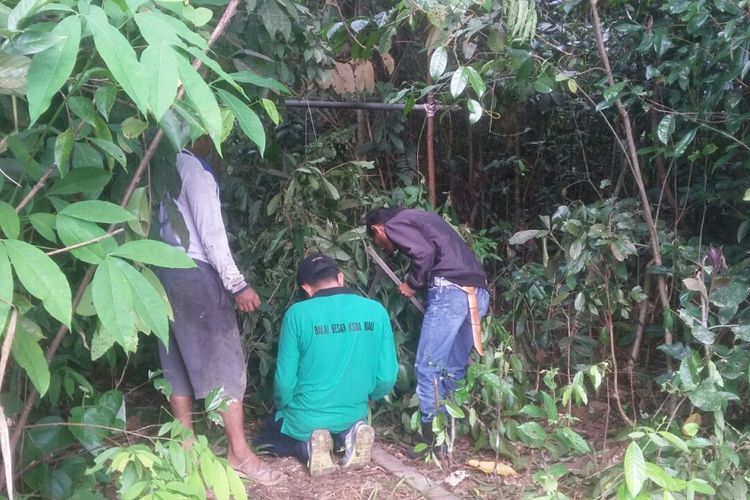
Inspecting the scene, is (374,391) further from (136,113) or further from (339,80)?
(136,113)

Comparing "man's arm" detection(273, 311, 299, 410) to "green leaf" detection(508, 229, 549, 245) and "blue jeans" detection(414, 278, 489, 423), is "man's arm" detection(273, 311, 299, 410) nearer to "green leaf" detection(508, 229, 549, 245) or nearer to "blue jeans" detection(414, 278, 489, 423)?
"blue jeans" detection(414, 278, 489, 423)

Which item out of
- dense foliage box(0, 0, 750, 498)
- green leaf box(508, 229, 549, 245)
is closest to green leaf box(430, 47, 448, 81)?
dense foliage box(0, 0, 750, 498)

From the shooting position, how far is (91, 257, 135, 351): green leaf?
1.38 meters

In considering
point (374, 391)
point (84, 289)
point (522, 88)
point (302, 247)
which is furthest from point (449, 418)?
point (84, 289)

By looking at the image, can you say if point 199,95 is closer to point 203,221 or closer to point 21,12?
point 21,12

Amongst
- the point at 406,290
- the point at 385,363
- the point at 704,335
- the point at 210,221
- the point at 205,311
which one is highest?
the point at 210,221

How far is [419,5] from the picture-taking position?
104 inches

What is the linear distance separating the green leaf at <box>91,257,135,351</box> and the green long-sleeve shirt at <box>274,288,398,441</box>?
1905 mm

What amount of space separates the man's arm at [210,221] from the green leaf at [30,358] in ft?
4.56

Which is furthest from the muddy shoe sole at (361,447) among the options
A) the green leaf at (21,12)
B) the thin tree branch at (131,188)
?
the green leaf at (21,12)

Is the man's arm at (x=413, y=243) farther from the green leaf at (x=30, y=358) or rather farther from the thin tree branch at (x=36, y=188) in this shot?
the green leaf at (x=30, y=358)

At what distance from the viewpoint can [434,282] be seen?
3.73m

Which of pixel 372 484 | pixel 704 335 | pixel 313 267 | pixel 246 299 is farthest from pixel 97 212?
pixel 704 335

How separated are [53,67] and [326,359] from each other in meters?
2.27
